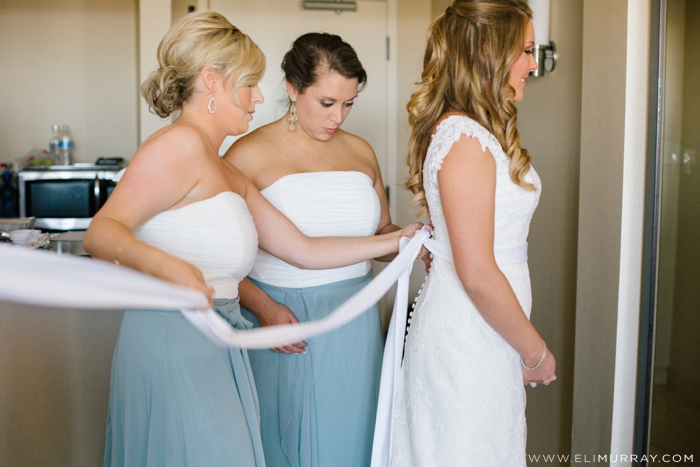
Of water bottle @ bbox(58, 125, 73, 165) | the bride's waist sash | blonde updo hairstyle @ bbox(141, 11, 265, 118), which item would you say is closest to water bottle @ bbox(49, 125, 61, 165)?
water bottle @ bbox(58, 125, 73, 165)

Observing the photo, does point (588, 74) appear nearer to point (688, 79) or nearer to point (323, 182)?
point (688, 79)

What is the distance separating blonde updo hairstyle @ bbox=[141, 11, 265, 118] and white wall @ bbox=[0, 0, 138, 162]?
398cm

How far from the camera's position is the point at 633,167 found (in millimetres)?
2018

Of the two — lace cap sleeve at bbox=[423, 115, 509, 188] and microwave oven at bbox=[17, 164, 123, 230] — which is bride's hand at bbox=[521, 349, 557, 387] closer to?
lace cap sleeve at bbox=[423, 115, 509, 188]

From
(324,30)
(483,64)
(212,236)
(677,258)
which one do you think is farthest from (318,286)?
(324,30)

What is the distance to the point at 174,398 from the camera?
5.32ft

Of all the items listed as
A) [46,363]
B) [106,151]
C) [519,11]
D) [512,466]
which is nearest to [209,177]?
[519,11]

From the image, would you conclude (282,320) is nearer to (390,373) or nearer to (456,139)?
(390,373)

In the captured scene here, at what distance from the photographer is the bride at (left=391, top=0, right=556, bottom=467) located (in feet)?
5.16

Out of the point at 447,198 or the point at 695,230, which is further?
the point at 695,230

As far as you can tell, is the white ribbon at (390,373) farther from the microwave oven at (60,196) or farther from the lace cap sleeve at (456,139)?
the microwave oven at (60,196)

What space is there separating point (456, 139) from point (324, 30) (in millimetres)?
3508

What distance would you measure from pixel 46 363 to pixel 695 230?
213 cm

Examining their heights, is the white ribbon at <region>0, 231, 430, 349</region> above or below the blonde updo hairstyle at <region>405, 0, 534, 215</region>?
below
